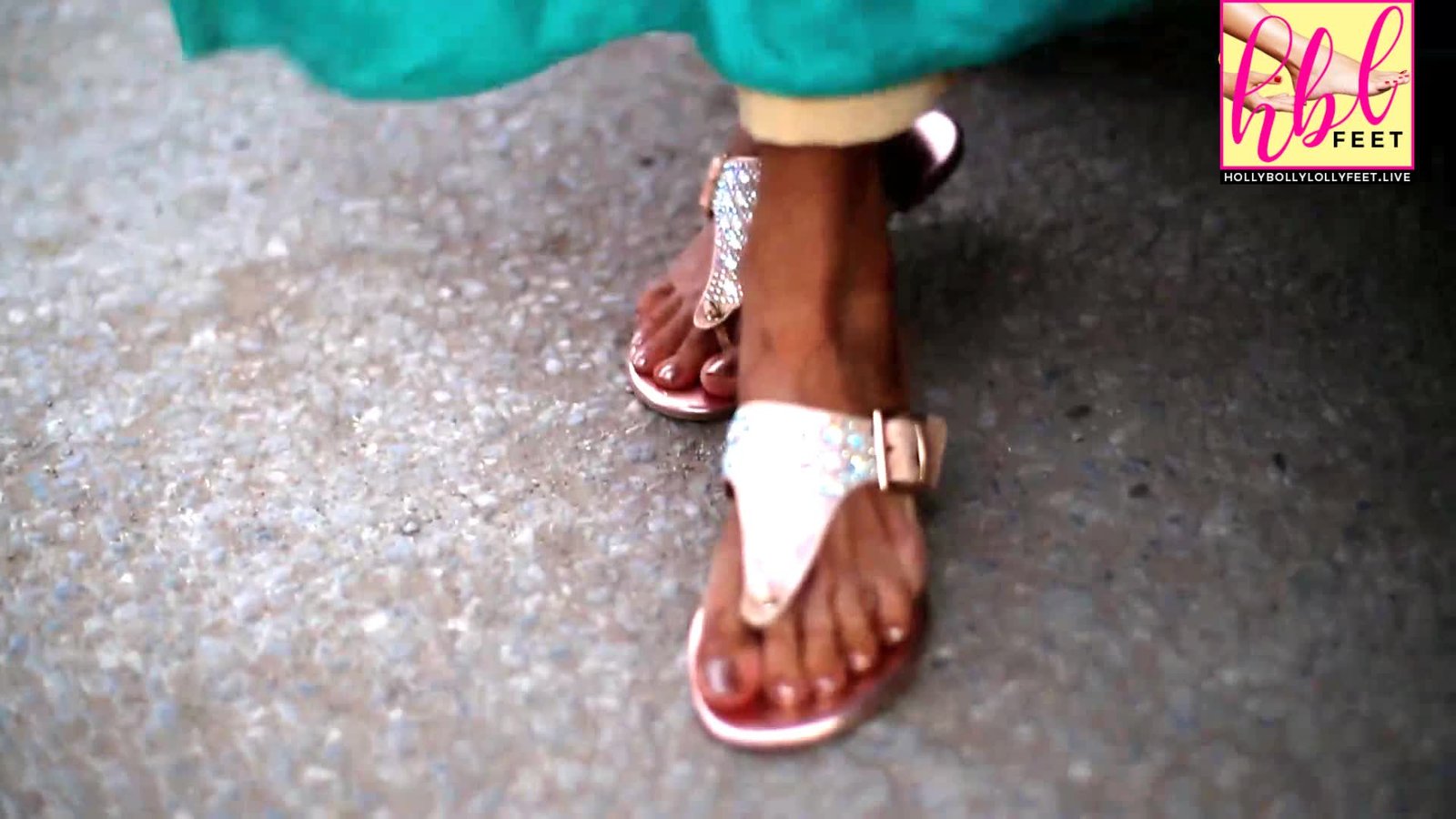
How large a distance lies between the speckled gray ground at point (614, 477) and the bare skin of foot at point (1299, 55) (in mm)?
134

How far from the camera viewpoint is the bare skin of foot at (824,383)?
604 millimetres

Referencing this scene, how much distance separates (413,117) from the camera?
40.9 inches

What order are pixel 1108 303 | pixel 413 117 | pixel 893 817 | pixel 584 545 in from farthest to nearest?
pixel 413 117
pixel 1108 303
pixel 584 545
pixel 893 817

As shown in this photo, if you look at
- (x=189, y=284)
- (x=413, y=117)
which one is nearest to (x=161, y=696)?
(x=189, y=284)

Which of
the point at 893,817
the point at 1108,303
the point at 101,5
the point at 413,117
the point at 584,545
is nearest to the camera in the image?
the point at 893,817

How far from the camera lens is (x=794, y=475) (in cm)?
62

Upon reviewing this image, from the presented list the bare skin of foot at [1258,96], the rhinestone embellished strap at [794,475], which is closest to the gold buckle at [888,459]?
the rhinestone embellished strap at [794,475]

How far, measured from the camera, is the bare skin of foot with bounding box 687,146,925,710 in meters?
0.60

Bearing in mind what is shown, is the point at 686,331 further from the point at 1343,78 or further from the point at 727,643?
the point at 1343,78

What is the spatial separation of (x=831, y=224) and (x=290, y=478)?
0.38 m

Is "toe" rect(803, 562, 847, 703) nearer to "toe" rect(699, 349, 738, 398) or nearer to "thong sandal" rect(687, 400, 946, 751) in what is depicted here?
"thong sandal" rect(687, 400, 946, 751)

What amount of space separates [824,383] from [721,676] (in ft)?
0.53

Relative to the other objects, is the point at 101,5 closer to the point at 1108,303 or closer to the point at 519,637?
the point at 519,637

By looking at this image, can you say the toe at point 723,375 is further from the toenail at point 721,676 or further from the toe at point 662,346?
the toenail at point 721,676
